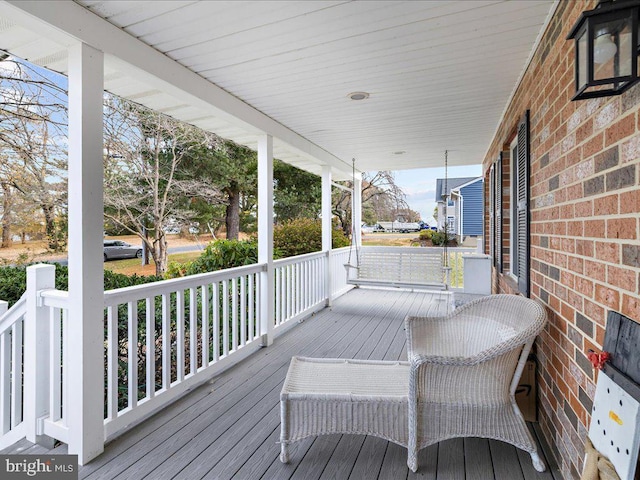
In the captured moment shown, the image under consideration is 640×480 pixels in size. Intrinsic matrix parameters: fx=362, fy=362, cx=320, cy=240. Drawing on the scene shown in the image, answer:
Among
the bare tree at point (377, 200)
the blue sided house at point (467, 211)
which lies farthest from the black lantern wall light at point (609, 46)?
the bare tree at point (377, 200)

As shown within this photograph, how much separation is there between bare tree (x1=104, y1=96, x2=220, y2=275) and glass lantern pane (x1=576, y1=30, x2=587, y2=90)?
7.11 m

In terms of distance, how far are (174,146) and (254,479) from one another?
7.34 metres

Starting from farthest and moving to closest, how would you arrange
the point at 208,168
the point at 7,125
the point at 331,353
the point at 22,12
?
the point at 208,168 → the point at 7,125 → the point at 331,353 → the point at 22,12

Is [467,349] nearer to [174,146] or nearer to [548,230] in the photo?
[548,230]

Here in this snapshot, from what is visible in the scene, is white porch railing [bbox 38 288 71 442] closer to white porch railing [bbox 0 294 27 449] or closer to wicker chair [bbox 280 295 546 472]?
white porch railing [bbox 0 294 27 449]

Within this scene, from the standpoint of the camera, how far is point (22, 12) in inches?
67.9

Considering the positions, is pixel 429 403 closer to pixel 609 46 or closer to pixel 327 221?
pixel 609 46

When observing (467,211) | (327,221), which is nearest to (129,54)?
(327,221)

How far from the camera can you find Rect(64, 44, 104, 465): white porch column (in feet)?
6.55

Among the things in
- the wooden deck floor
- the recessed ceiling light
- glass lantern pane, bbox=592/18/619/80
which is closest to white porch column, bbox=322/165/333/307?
the recessed ceiling light

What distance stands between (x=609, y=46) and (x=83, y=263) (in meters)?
2.51

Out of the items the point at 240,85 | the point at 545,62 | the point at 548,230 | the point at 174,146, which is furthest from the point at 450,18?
the point at 174,146

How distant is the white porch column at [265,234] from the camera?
3992mm

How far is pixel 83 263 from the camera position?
1.99m
